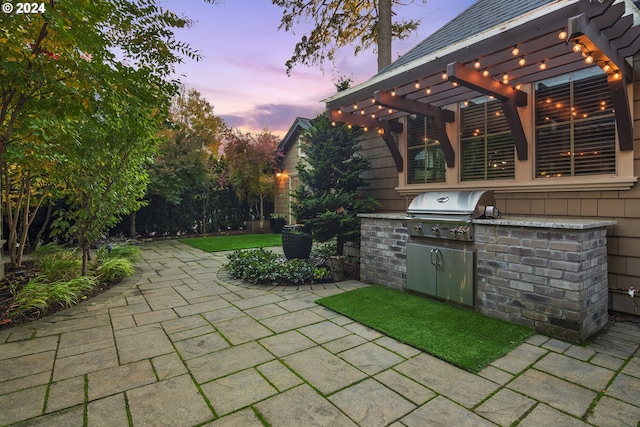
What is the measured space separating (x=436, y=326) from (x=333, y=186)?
3150 mm

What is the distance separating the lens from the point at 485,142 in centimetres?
407

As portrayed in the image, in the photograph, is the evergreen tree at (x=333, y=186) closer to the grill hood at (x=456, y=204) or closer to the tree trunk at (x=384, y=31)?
the grill hood at (x=456, y=204)

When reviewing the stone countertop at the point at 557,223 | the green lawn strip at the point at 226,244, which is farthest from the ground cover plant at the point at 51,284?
the stone countertop at the point at 557,223

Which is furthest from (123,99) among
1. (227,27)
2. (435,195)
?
(227,27)

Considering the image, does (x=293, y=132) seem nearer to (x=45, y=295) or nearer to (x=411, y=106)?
(x=411, y=106)

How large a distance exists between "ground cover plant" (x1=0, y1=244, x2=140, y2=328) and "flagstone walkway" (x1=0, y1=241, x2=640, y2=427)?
27cm

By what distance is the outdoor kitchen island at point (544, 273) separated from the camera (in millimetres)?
2576

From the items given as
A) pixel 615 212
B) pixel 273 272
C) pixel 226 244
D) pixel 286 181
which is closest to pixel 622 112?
pixel 615 212

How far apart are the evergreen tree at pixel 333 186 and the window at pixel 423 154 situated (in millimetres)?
741

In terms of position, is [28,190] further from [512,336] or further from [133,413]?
[512,336]

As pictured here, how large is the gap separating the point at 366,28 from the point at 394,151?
5.37 metres

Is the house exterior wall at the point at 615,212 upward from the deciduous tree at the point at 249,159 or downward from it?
downward

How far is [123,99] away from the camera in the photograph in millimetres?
3162

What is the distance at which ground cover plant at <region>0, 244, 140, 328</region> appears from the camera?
3203mm
